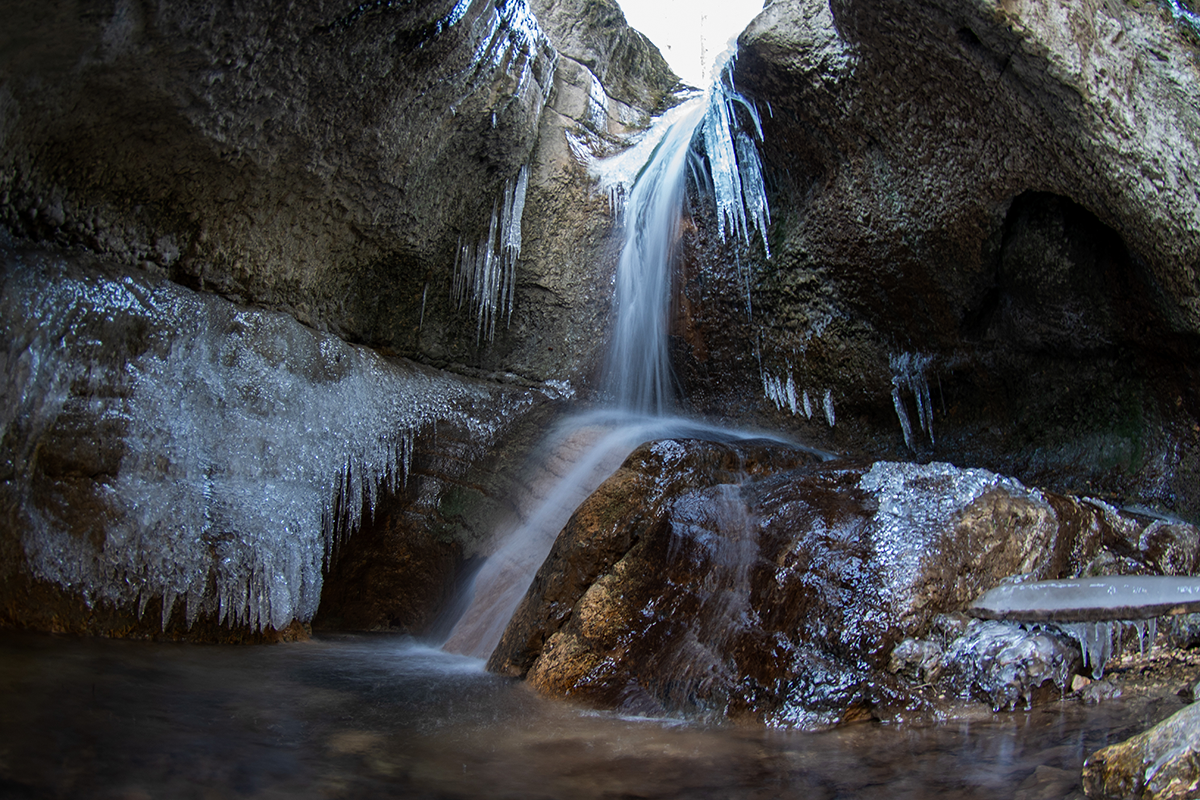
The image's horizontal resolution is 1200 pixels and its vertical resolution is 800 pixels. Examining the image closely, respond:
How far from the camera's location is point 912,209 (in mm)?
4625

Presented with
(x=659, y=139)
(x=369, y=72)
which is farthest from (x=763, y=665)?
(x=659, y=139)

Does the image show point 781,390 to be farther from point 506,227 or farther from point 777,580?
point 777,580

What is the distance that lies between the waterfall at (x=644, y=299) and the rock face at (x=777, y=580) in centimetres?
84

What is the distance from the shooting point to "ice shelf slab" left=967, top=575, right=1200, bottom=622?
286 cm

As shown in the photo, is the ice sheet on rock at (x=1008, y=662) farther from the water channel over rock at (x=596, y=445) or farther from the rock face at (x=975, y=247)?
the rock face at (x=975, y=247)

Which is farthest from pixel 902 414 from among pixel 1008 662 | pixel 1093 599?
pixel 1008 662

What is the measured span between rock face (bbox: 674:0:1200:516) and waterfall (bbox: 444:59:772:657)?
192 mm

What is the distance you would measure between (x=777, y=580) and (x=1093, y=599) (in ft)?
3.84

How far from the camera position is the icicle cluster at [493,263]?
19.3 feet

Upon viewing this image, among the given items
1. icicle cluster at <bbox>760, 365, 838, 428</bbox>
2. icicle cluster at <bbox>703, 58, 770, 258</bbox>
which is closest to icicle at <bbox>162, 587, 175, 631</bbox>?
icicle cluster at <bbox>760, 365, 838, 428</bbox>

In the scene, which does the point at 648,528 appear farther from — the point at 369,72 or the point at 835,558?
the point at 369,72

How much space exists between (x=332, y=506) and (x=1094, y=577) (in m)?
3.82

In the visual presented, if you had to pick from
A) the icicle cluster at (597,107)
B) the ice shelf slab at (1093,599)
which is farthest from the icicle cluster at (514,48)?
the ice shelf slab at (1093,599)

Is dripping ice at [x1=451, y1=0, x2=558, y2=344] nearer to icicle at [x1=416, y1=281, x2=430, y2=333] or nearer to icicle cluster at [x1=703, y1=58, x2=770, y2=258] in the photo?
icicle at [x1=416, y1=281, x2=430, y2=333]
